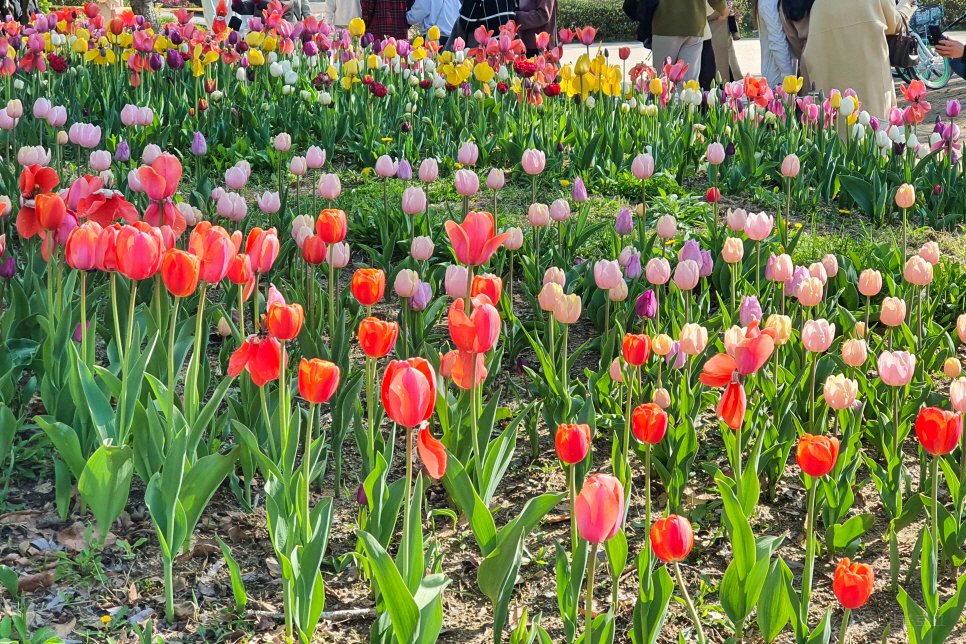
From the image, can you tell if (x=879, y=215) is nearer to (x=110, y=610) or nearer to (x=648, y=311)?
(x=648, y=311)

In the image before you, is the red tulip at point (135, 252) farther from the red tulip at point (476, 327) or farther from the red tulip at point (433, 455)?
the red tulip at point (433, 455)

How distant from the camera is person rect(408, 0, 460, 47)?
27.6 feet

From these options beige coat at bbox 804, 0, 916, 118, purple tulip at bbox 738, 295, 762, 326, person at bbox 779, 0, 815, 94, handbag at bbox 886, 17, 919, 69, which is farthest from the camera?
person at bbox 779, 0, 815, 94

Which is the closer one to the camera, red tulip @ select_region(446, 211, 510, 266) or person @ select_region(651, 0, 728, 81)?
red tulip @ select_region(446, 211, 510, 266)

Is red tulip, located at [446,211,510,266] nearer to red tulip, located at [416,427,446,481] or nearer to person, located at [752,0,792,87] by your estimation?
red tulip, located at [416,427,446,481]

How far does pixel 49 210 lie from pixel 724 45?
26.3 feet

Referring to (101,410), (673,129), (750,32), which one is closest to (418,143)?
(673,129)

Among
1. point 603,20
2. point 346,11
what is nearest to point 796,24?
point 346,11

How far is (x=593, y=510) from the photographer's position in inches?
54.2

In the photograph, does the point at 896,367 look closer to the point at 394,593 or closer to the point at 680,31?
the point at 394,593

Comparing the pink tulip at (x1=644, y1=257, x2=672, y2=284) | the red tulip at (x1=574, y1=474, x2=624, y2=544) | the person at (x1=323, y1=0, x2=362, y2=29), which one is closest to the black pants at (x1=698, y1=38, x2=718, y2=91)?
the person at (x1=323, y1=0, x2=362, y2=29)

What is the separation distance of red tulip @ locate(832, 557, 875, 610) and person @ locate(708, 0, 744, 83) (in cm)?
807

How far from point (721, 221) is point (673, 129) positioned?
1.22 meters

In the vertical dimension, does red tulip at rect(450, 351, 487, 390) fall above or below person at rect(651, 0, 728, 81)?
below
